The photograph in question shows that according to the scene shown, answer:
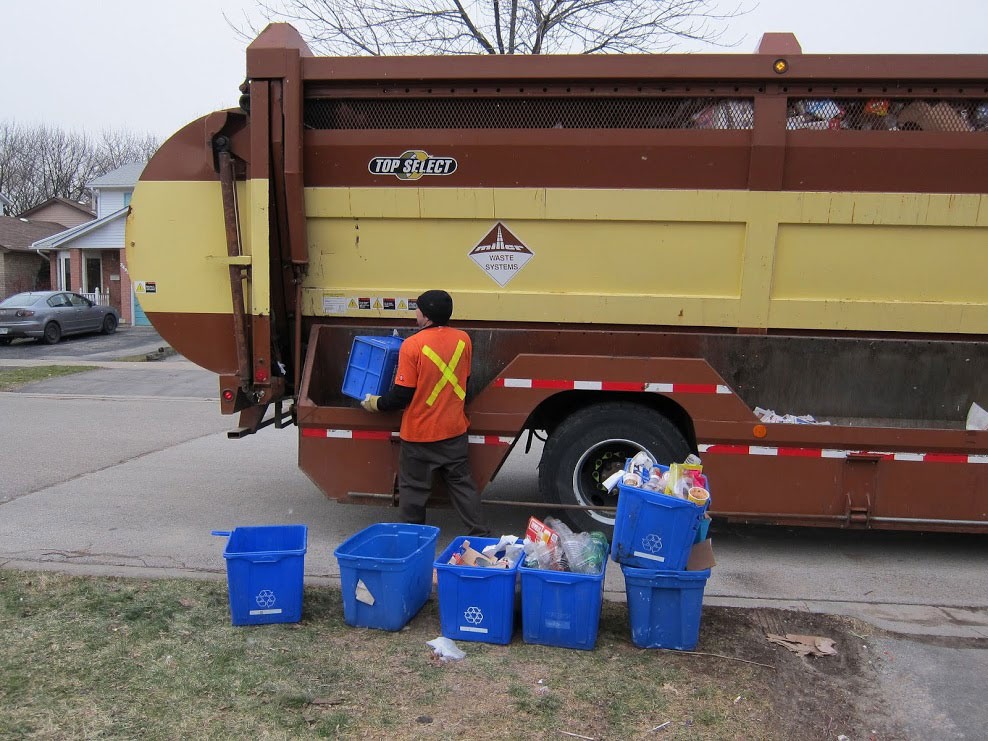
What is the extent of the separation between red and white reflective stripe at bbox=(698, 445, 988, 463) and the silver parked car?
20726 mm

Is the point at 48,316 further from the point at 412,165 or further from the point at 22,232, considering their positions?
the point at 412,165

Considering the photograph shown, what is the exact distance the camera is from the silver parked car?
2067 centimetres

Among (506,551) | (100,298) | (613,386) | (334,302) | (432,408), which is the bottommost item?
(506,551)

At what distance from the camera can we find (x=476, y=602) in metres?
3.75

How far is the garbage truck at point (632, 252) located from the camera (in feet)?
16.0

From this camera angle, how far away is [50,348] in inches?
800

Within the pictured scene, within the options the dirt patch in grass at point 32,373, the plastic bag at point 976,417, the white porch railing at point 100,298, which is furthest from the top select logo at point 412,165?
the white porch railing at point 100,298

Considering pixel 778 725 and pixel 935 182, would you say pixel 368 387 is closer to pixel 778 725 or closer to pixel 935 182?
pixel 778 725

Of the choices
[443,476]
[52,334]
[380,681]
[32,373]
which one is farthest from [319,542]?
[52,334]

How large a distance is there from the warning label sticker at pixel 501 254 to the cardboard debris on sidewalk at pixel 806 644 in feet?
8.52

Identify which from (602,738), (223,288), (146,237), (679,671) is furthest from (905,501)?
(146,237)

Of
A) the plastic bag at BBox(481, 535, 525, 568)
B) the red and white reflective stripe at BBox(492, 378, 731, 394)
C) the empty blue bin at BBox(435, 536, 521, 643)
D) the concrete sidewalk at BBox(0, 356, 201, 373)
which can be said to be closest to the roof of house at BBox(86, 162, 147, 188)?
the concrete sidewalk at BBox(0, 356, 201, 373)

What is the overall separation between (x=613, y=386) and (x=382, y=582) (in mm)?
1934

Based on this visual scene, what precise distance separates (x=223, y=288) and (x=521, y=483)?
3.13 m
